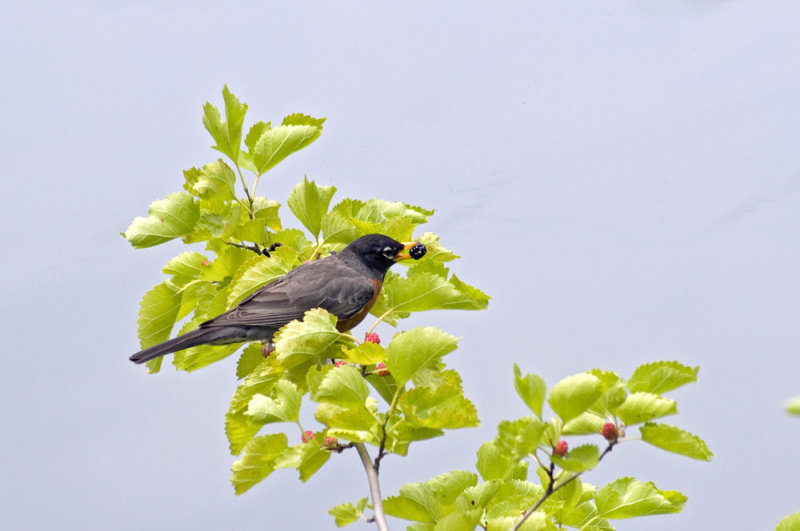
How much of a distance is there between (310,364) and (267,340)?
24.9 inches

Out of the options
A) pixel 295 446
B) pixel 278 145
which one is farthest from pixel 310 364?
pixel 278 145

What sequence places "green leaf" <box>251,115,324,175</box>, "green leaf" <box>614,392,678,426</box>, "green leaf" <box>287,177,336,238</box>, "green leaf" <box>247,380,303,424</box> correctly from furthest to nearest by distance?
"green leaf" <box>251,115,324,175</box>
"green leaf" <box>287,177,336,238</box>
"green leaf" <box>247,380,303,424</box>
"green leaf" <box>614,392,678,426</box>

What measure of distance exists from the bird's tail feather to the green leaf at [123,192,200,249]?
56 centimetres

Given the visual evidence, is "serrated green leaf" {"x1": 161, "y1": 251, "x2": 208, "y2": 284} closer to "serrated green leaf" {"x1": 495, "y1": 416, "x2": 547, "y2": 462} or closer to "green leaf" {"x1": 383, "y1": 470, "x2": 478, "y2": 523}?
"green leaf" {"x1": 383, "y1": 470, "x2": 478, "y2": 523}

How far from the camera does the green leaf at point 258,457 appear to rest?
2.67 m

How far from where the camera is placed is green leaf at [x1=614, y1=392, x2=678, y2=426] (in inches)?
80.4

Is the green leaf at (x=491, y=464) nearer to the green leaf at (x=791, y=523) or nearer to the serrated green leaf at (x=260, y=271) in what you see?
the green leaf at (x=791, y=523)

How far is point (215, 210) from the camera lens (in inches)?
152

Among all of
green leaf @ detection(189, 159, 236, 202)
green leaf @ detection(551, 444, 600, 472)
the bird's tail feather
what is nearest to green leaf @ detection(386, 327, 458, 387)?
green leaf @ detection(551, 444, 600, 472)

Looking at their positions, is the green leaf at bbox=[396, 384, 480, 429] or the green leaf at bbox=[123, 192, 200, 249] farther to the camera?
the green leaf at bbox=[123, 192, 200, 249]

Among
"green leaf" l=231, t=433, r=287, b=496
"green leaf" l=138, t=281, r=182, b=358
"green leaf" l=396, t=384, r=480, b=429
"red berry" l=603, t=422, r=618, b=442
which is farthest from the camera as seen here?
"green leaf" l=138, t=281, r=182, b=358

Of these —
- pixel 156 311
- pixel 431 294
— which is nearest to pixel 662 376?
pixel 431 294

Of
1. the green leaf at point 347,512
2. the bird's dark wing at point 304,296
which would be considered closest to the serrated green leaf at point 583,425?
the green leaf at point 347,512

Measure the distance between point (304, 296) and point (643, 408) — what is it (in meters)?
1.94
